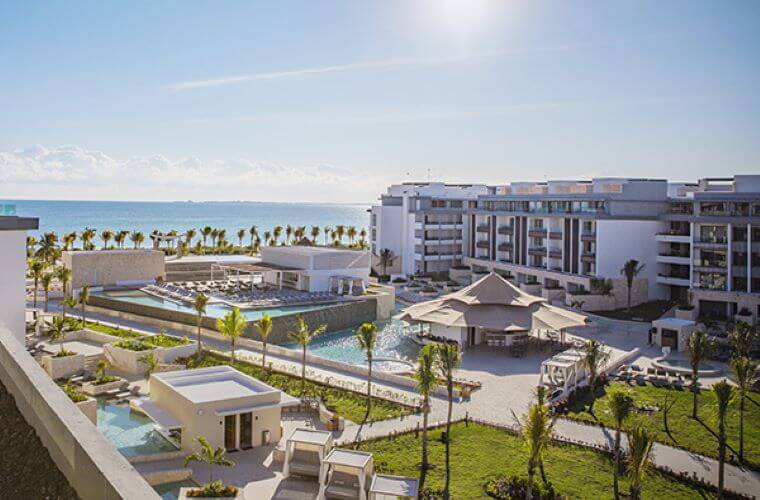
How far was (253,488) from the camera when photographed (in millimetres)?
21797

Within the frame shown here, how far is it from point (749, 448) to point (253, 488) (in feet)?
61.7

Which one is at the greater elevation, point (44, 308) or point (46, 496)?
point (46, 496)

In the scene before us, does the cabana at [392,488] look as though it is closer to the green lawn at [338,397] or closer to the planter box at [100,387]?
the green lawn at [338,397]

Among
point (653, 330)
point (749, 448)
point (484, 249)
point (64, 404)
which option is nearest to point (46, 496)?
point (64, 404)

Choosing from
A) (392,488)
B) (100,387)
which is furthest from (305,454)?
(100,387)

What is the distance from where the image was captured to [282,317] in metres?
46.4

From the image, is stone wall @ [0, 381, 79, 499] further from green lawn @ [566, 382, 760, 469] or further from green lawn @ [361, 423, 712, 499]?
green lawn @ [566, 382, 760, 469]

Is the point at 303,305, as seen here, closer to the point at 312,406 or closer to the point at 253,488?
the point at 312,406

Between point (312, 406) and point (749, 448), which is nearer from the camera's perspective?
point (749, 448)

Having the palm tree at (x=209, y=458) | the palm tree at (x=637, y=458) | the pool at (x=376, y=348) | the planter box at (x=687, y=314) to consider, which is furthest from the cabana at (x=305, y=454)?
the planter box at (x=687, y=314)

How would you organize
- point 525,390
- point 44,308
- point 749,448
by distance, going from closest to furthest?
point 749,448, point 525,390, point 44,308

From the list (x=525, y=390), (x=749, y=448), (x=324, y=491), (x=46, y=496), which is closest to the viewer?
(x=46, y=496)

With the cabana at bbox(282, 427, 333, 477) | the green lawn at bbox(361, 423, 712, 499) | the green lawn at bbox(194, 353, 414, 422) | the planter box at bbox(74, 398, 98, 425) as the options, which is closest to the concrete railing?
the cabana at bbox(282, 427, 333, 477)

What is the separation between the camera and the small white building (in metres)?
24.8
